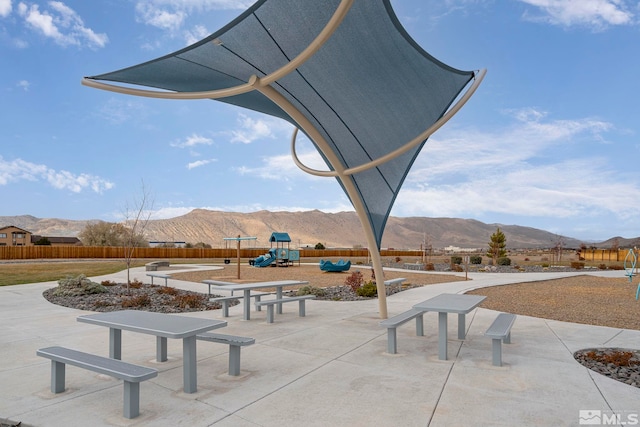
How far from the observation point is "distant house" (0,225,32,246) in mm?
67812

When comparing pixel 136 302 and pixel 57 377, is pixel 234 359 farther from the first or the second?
pixel 136 302

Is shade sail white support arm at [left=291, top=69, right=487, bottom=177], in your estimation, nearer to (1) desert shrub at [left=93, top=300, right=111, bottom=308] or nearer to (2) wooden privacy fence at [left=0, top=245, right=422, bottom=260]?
(1) desert shrub at [left=93, top=300, right=111, bottom=308]

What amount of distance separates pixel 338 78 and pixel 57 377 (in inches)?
208

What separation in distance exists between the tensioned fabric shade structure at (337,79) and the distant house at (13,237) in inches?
3072

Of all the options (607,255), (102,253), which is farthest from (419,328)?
(607,255)

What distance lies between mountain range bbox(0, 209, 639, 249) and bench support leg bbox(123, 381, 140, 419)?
372 feet

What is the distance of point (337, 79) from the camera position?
21.3 ft

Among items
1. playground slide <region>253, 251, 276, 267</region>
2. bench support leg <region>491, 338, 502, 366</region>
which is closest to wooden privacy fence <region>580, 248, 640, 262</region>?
playground slide <region>253, 251, 276, 267</region>

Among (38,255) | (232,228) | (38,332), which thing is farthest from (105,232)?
(232,228)

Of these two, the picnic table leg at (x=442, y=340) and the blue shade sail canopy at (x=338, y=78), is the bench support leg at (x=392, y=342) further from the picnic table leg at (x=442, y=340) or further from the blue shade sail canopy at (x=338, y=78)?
the blue shade sail canopy at (x=338, y=78)

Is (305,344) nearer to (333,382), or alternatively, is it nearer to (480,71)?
(333,382)

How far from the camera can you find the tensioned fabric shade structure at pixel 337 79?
5016mm

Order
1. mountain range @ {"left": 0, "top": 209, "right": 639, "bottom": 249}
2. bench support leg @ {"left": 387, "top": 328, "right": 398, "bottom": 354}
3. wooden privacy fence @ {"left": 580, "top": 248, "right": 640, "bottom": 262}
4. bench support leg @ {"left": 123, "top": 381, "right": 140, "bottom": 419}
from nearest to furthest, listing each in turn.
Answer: bench support leg @ {"left": 123, "top": 381, "right": 140, "bottom": 419} → bench support leg @ {"left": 387, "top": 328, "right": 398, "bottom": 354} → wooden privacy fence @ {"left": 580, "top": 248, "right": 640, "bottom": 262} → mountain range @ {"left": 0, "top": 209, "right": 639, "bottom": 249}

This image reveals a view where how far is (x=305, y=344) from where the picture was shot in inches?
239
